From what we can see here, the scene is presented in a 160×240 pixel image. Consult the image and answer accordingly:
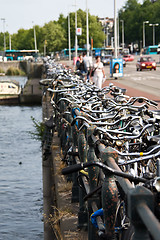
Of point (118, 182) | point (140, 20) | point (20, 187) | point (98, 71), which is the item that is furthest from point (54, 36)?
point (118, 182)

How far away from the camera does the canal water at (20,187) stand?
389 inches

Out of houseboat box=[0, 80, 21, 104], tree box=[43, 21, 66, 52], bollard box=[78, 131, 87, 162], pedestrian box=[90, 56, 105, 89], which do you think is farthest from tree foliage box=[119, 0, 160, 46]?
bollard box=[78, 131, 87, 162]

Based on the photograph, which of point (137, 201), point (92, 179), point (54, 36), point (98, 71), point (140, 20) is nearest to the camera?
point (137, 201)

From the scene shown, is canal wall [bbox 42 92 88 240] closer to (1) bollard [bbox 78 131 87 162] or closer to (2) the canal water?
(1) bollard [bbox 78 131 87 162]

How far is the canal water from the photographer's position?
32.4 feet

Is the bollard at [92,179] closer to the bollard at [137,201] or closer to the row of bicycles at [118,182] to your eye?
the row of bicycles at [118,182]

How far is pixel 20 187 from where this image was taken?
14.0 meters

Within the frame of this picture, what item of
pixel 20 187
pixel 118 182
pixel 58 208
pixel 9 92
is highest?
pixel 118 182

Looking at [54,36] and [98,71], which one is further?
[54,36]

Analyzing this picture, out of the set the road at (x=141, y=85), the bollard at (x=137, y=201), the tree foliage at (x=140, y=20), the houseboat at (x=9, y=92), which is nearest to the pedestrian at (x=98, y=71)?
the road at (x=141, y=85)

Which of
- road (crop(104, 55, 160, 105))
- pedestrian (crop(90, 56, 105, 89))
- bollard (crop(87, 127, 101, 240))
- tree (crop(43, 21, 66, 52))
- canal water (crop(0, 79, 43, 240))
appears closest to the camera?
bollard (crop(87, 127, 101, 240))

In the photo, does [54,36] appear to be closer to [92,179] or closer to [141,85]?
[141,85]

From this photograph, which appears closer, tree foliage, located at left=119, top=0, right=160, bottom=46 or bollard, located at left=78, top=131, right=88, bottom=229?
bollard, located at left=78, top=131, right=88, bottom=229

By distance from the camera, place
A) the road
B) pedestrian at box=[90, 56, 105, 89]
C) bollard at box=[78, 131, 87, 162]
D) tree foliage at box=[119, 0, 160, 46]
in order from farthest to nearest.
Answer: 1. tree foliage at box=[119, 0, 160, 46]
2. the road
3. pedestrian at box=[90, 56, 105, 89]
4. bollard at box=[78, 131, 87, 162]
